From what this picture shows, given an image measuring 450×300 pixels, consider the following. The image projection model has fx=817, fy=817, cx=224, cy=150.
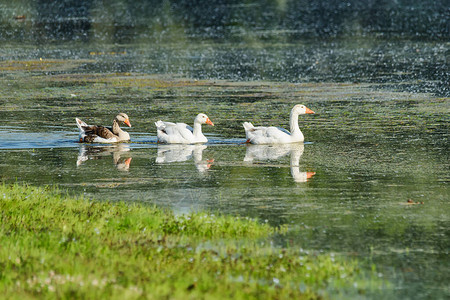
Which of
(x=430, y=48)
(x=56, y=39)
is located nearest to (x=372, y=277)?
(x=430, y=48)

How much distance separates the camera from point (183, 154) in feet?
66.7

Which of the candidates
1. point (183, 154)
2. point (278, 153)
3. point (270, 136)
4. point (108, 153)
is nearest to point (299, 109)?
point (270, 136)

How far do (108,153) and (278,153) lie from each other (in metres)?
4.29

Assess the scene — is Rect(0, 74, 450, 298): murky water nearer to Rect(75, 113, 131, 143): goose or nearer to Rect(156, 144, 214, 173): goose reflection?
Rect(156, 144, 214, 173): goose reflection

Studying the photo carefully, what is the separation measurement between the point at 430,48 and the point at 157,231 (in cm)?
4058

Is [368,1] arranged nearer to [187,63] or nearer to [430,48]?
[430,48]

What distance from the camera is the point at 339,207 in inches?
531

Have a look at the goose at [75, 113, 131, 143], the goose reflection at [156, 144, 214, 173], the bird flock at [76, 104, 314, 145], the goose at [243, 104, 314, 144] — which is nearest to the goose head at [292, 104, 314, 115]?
the bird flock at [76, 104, 314, 145]

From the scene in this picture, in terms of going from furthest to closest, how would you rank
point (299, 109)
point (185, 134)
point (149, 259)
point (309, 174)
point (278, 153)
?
point (299, 109), point (185, 134), point (278, 153), point (309, 174), point (149, 259)

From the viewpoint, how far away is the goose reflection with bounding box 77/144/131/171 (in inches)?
737

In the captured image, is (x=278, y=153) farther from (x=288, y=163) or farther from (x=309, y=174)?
(x=309, y=174)

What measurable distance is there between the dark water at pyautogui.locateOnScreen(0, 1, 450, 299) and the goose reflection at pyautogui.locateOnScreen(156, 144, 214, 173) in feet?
0.19

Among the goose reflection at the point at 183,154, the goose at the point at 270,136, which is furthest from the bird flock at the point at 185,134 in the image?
the goose reflection at the point at 183,154

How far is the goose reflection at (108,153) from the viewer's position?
61.4 feet
